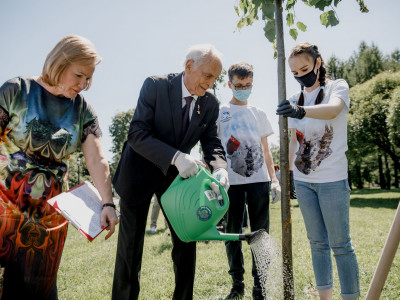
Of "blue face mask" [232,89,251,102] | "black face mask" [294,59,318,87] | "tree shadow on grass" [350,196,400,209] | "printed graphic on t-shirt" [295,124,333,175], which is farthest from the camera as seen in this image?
"tree shadow on grass" [350,196,400,209]

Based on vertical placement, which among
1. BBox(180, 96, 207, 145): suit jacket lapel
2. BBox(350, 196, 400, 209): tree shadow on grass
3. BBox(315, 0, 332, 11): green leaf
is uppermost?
BBox(315, 0, 332, 11): green leaf

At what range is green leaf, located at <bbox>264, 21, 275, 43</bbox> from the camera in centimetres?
245

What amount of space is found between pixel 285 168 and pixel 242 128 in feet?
4.11

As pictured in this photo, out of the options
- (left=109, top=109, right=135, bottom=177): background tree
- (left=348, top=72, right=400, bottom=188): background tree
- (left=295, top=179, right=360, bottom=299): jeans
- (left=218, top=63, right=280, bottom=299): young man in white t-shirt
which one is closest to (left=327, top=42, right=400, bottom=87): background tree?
(left=348, top=72, right=400, bottom=188): background tree

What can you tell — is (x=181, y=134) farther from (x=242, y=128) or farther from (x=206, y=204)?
(x=242, y=128)

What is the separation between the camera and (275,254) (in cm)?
233

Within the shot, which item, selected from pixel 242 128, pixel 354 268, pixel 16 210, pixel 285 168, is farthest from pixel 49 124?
pixel 354 268

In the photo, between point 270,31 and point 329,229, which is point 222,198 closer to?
point 329,229

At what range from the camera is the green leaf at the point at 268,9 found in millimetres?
2297

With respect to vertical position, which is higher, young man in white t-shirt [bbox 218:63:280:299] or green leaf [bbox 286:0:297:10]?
green leaf [bbox 286:0:297:10]

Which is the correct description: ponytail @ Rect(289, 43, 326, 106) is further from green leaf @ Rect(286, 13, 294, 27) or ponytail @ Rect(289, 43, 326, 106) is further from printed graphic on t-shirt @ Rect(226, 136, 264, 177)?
printed graphic on t-shirt @ Rect(226, 136, 264, 177)

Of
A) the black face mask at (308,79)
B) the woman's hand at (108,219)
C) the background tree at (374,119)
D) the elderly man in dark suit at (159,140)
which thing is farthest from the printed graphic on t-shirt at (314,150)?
the background tree at (374,119)

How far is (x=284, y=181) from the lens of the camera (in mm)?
2150

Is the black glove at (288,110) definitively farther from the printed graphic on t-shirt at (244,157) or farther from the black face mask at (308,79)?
the printed graphic on t-shirt at (244,157)
